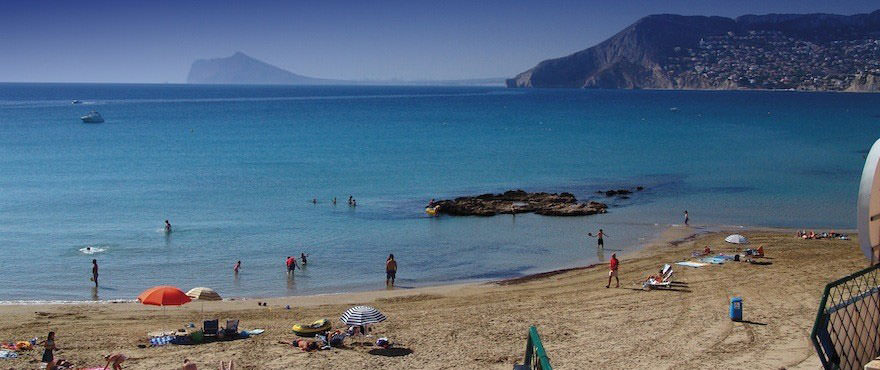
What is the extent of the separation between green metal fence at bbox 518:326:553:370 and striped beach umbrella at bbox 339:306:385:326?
1347cm

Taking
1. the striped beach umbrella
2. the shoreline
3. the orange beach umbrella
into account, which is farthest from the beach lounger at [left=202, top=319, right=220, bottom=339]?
the shoreline

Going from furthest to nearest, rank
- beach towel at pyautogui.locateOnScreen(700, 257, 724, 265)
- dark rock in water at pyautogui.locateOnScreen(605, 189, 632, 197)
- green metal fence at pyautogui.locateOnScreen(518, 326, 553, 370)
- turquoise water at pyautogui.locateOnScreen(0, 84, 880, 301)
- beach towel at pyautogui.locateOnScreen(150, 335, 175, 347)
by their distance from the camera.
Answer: dark rock in water at pyautogui.locateOnScreen(605, 189, 632, 197) < turquoise water at pyautogui.locateOnScreen(0, 84, 880, 301) < beach towel at pyautogui.locateOnScreen(700, 257, 724, 265) < beach towel at pyautogui.locateOnScreen(150, 335, 175, 347) < green metal fence at pyautogui.locateOnScreen(518, 326, 553, 370)

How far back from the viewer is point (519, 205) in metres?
42.5

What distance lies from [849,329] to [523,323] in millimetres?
11393

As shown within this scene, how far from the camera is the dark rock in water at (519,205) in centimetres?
4103

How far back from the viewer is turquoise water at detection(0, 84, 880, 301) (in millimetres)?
30344

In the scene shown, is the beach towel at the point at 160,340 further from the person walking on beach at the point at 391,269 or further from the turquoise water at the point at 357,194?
the person walking on beach at the point at 391,269

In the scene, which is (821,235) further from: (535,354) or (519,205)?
Result: (535,354)

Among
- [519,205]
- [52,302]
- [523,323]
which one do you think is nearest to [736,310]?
[523,323]

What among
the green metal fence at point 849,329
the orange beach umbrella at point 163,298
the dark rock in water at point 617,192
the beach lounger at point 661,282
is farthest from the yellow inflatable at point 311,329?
the dark rock in water at point 617,192

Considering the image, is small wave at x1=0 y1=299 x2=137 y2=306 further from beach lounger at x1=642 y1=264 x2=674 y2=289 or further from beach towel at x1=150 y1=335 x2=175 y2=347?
beach lounger at x1=642 y1=264 x2=674 y2=289

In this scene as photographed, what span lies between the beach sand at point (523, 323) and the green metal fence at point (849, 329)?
6261 mm

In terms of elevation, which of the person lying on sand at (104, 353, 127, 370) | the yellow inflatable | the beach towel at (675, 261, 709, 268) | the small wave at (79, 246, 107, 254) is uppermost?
the person lying on sand at (104, 353, 127, 370)

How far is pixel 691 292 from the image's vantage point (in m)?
23.4
